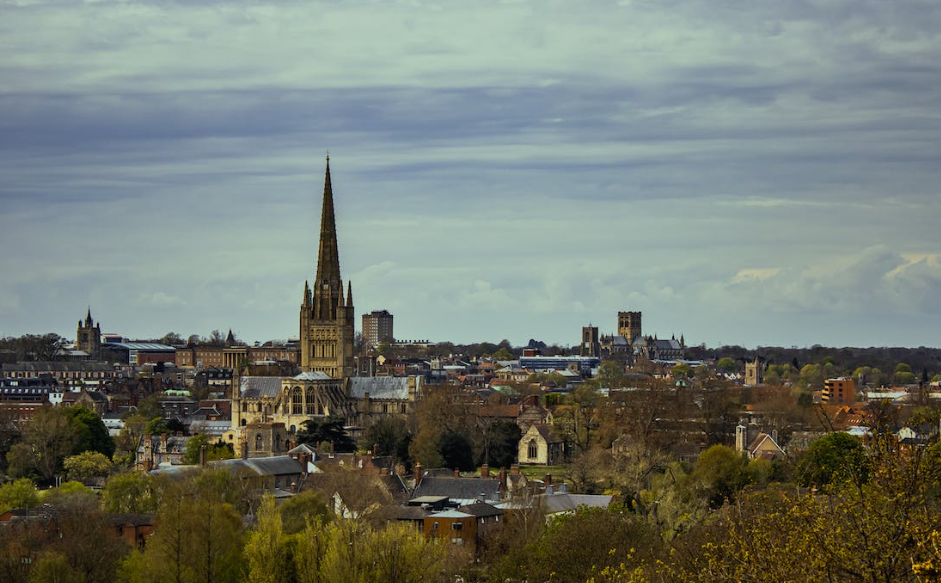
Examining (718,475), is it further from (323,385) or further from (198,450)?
(323,385)

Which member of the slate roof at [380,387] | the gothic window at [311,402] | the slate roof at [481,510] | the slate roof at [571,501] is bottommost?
the slate roof at [481,510]

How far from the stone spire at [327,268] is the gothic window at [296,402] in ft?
58.8

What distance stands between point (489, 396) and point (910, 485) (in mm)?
141620

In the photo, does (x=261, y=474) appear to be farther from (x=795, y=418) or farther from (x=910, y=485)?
(x=910, y=485)

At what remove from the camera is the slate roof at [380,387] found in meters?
137

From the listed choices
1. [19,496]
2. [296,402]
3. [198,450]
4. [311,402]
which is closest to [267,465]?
[19,496]

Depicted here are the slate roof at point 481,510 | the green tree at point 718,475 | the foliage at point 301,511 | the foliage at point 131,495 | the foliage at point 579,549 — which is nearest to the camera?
the foliage at point 579,549

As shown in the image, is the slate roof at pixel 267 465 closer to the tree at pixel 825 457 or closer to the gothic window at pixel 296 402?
the tree at pixel 825 457

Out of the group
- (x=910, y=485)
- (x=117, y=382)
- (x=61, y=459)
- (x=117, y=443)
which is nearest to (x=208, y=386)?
(x=117, y=382)

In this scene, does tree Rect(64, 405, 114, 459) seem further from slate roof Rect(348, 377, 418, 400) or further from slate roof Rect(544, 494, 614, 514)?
slate roof Rect(544, 494, 614, 514)

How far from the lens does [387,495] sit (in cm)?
7731

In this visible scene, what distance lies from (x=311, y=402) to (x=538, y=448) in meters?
23.0

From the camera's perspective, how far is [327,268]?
150 m

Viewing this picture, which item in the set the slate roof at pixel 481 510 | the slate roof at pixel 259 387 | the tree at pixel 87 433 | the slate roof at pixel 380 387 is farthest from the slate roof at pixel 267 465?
the slate roof at pixel 380 387
